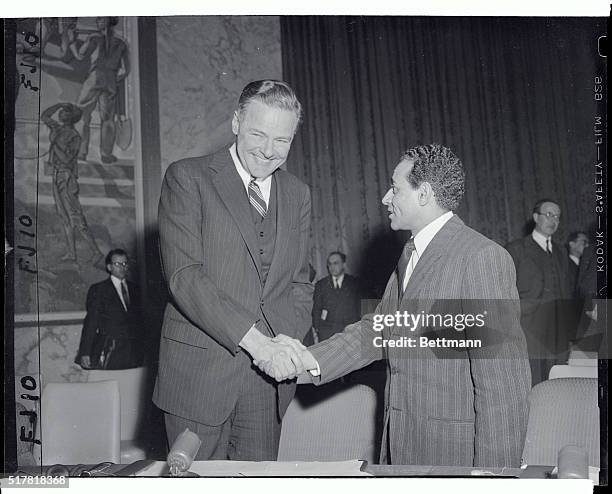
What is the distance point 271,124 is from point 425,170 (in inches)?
20.0

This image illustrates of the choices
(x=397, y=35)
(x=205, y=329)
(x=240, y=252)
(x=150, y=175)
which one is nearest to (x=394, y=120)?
(x=397, y=35)

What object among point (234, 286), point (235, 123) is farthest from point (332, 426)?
point (235, 123)

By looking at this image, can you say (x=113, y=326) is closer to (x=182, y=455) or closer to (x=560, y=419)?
(x=182, y=455)

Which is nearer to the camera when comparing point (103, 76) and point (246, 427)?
point (246, 427)

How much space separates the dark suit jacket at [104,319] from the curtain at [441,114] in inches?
27.8

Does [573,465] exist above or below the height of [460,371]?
below

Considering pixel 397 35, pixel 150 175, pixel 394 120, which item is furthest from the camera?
pixel 150 175

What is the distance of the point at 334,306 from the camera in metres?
2.35

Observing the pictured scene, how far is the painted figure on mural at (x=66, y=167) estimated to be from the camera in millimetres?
2375

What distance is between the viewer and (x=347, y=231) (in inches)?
99.9

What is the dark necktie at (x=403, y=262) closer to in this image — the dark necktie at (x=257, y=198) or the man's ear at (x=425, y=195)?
the man's ear at (x=425, y=195)

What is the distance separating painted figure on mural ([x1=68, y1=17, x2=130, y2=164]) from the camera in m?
2.36

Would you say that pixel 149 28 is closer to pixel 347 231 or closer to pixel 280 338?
pixel 347 231

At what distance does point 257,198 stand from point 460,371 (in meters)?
0.82
